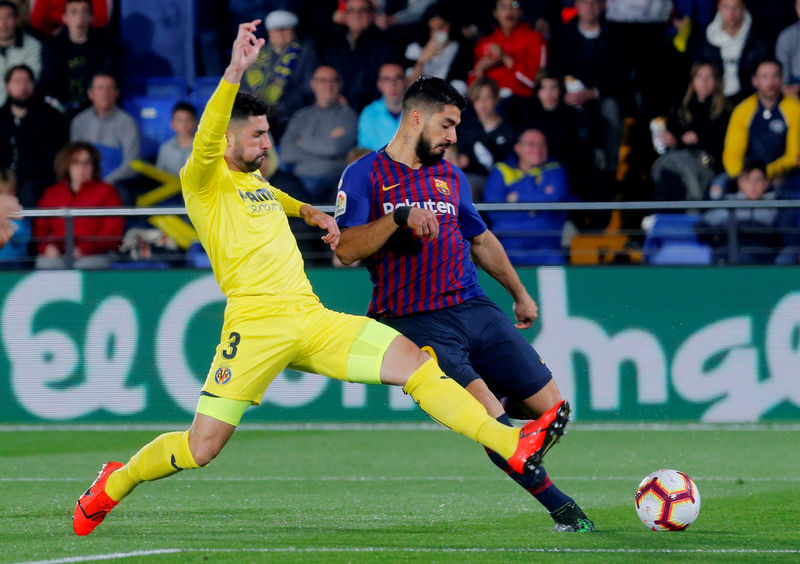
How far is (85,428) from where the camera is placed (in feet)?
39.9

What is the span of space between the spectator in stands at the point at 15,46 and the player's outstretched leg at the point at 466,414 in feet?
29.8

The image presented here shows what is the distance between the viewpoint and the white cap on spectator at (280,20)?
45.2ft

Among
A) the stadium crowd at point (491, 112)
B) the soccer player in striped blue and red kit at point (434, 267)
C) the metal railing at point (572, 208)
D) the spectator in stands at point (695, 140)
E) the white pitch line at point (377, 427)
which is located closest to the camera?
the soccer player in striped blue and red kit at point (434, 267)

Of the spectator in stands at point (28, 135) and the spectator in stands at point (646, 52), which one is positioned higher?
the spectator in stands at point (646, 52)

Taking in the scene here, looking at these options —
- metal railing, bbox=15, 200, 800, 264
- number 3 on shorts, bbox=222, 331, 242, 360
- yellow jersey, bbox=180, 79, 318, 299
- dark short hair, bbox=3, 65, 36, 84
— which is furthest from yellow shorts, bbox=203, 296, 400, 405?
dark short hair, bbox=3, 65, 36, 84

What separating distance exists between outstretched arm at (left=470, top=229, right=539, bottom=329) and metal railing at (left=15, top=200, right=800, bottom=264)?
4.73 metres

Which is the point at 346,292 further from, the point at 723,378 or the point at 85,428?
the point at 723,378

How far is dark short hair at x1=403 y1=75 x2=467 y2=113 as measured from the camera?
685 cm

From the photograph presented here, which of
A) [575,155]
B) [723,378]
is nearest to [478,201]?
[575,155]

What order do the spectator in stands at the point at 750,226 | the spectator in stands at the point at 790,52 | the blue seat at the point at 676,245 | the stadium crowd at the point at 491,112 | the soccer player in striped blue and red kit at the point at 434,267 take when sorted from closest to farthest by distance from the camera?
the soccer player in striped blue and red kit at the point at 434,267 < the spectator in stands at the point at 750,226 < the blue seat at the point at 676,245 < the stadium crowd at the point at 491,112 < the spectator in stands at the point at 790,52

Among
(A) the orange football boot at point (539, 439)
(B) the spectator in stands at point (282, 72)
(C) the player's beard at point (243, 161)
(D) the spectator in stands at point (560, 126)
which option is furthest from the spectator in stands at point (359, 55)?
(A) the orange football boot at point (539, 439)

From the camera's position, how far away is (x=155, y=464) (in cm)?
650

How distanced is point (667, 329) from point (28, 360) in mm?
5425

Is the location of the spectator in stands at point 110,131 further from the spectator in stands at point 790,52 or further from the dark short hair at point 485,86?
the spectator in stands at point 790,52
